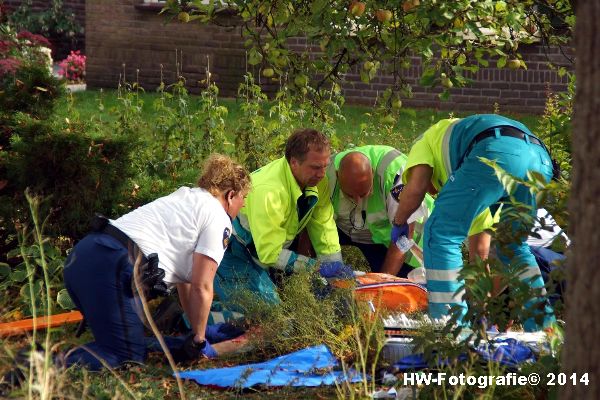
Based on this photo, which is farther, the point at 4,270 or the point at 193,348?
the point at 4,270

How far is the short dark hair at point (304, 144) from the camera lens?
243 inches

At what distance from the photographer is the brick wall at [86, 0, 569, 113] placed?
48.1ft

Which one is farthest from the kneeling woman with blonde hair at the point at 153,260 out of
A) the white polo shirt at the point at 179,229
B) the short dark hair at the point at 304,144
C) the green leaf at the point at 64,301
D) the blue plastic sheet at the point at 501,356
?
the blue plastic sheet at the point at 501,356

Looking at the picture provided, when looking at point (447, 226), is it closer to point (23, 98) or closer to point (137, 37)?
point (23, 98)

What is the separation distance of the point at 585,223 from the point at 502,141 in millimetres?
2666

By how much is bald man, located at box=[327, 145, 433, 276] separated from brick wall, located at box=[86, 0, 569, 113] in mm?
7958

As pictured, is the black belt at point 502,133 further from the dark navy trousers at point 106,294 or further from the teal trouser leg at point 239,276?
the dark navy trousers at point 106,294

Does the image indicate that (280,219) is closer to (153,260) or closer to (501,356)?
(153,260)

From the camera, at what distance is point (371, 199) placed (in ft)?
22.4

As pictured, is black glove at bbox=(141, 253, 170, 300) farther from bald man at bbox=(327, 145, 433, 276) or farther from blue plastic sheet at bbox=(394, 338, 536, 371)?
bald man at bbox=(327, 145, 433, 276)

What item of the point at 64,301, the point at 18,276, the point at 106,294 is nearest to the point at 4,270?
the point at 18,276

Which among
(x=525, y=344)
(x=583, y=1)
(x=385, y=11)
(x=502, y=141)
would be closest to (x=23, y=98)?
(x=385, y=11)

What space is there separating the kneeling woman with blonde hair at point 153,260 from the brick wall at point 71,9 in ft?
44.8

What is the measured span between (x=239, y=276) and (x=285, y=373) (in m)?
1.20
